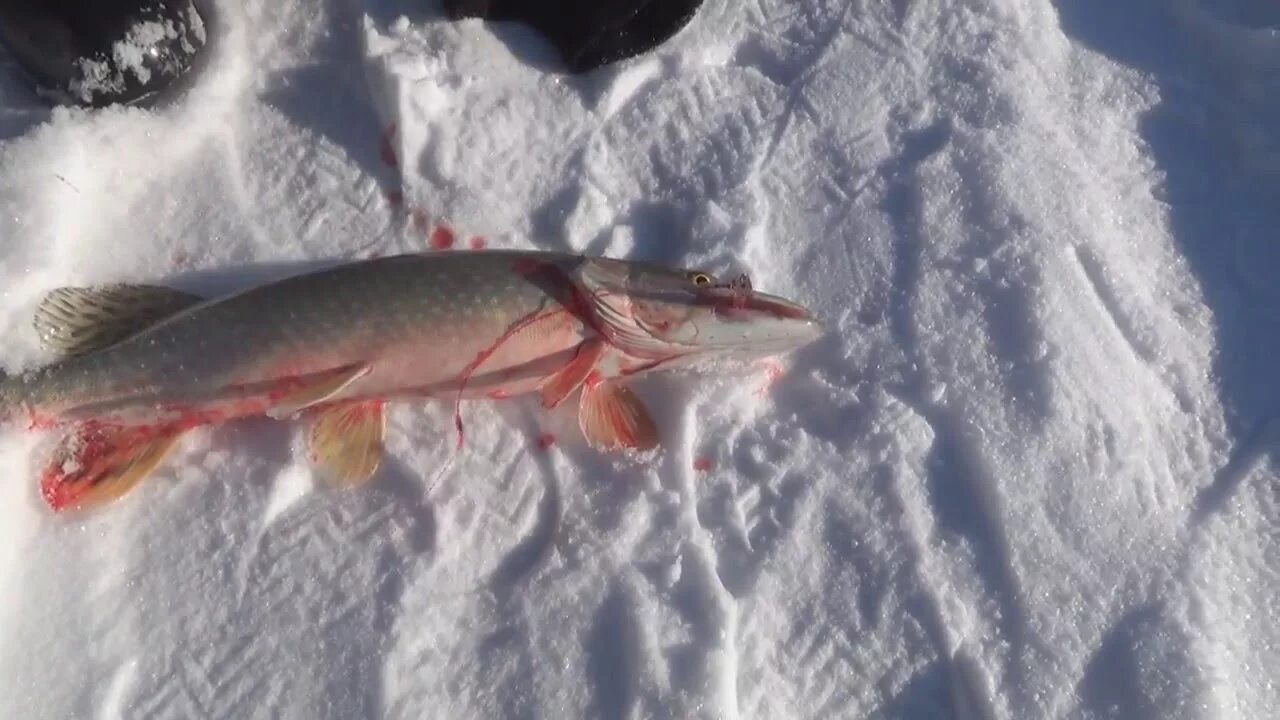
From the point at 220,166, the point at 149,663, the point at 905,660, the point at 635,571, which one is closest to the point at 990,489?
the point at 905,660

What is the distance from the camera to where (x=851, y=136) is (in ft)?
8.91

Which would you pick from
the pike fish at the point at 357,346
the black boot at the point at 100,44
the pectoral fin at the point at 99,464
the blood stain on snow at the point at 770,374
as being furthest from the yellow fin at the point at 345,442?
the black boot at the point at 100,44

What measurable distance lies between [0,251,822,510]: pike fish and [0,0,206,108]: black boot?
597 millimetres

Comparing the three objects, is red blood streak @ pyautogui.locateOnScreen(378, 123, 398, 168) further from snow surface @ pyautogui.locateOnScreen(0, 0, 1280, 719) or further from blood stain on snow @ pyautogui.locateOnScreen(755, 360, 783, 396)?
blood stain on snow @ pyautogui.locateOnScreen(755, 360, 783, 396)

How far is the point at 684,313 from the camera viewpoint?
233 cm

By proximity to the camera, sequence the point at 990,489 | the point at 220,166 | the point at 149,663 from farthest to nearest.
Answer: the point at 220,166 → the point at 990,489 → the point at 149,663

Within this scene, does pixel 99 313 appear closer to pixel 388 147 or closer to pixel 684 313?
pixel 388 147

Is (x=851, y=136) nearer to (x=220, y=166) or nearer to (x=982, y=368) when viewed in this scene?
(x=982, y=368)

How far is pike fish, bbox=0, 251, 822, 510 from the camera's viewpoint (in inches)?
89.0

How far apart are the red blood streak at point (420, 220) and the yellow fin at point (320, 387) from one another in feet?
1.78

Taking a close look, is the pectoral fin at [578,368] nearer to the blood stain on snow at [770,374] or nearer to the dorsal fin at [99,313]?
the blood stain on snow at [770,374]

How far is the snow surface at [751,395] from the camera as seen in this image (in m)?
2.24

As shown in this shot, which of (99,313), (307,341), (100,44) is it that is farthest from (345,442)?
(100,44)

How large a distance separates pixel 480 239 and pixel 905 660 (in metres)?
1.56
